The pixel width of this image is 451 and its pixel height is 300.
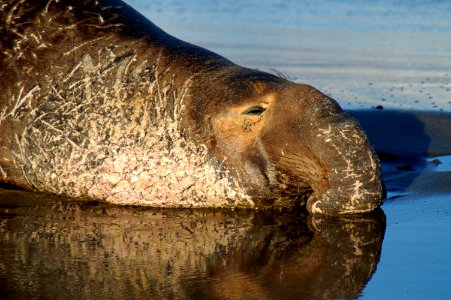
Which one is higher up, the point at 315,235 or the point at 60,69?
the point at 60,69

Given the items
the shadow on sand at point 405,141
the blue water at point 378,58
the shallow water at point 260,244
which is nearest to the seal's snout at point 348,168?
Answer: the shallow water at point 260,244

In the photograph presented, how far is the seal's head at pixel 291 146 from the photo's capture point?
5.61 metres

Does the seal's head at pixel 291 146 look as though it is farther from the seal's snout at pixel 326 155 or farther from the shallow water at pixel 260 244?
the shallow water at pixel 260 244

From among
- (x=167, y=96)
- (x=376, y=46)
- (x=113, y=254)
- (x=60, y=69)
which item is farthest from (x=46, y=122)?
(x=376, y=46)

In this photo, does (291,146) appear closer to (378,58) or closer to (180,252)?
(180,252)

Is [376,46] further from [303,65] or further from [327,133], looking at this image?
[327,133]

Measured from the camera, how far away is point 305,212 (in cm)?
584

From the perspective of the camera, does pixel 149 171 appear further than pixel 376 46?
No

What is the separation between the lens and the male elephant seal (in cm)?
568

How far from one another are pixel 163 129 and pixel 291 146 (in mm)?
819

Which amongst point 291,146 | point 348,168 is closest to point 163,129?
point 291,146

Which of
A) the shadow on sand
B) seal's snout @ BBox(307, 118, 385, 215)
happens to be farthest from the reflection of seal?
the shadow on sand

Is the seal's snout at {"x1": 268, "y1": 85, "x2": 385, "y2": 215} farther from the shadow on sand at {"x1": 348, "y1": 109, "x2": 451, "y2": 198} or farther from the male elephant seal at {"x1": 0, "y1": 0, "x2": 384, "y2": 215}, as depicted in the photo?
Result: the shadow on sand at {"x1": 348, "y1": 109, "x2": 451, "y2": 198}

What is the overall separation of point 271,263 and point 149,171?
55.1 inches
